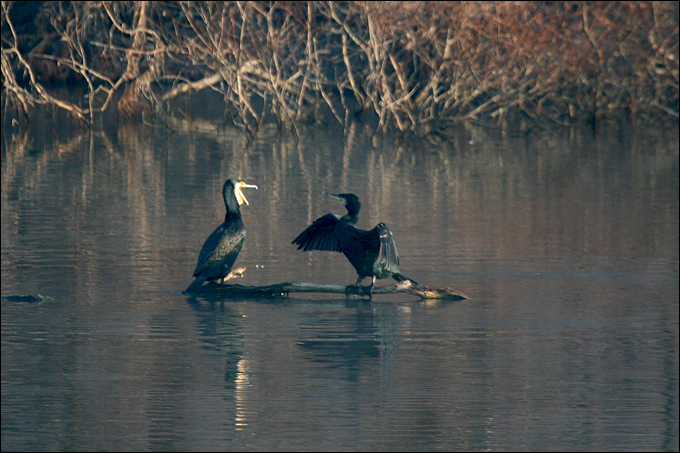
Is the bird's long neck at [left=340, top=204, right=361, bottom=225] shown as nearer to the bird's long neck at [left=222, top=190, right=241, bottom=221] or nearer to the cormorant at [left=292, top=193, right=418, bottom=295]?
the cormorant at [left=292, top=193, right=418, bottom=295]

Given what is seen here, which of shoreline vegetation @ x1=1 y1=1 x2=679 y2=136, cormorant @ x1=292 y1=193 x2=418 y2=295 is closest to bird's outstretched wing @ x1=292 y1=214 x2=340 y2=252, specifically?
cormorant @ x1=292 y1=193 x2=418 y2=295

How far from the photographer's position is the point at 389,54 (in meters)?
22.3

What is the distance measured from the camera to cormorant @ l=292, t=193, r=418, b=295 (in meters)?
8.22

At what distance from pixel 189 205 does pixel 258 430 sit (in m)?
8.24

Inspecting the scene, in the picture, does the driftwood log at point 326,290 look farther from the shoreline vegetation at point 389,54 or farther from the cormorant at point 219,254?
the shoreline vegetation at point 389,54

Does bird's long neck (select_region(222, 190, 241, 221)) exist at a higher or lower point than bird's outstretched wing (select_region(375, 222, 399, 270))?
higher

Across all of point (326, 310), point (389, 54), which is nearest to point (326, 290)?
point (326, 310)

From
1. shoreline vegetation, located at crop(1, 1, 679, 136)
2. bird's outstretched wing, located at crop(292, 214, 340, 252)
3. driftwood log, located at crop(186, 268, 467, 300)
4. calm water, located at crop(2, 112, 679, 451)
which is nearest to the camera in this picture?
calm water, located at crop(2, 112, 679, 451)

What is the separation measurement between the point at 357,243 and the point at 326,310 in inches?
21.7

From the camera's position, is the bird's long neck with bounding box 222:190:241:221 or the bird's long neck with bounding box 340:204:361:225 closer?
the bird's long neck with bounding box 340:204:361:225

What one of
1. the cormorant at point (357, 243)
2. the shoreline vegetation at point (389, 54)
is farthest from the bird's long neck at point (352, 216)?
the shoreline vegetation at point (389, 54)

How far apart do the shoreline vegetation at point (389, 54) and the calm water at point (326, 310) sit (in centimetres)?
567

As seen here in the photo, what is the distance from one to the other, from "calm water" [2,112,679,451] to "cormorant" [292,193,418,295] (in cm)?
27

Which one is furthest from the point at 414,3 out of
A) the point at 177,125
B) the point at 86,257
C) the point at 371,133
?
the point at 86,257
